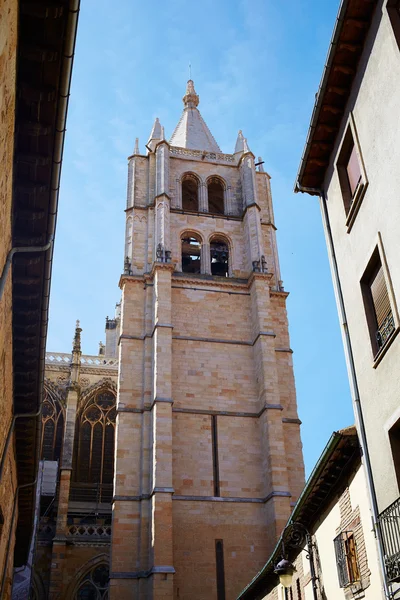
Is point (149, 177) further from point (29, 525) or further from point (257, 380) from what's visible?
point (29, 525)

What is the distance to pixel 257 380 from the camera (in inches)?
1040

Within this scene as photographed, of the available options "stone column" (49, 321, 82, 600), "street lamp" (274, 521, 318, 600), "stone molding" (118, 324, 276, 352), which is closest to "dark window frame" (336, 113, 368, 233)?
"street lamp" (274, 521, 318, 600)

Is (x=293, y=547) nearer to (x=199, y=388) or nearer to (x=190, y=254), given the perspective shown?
(x=199, y=388)

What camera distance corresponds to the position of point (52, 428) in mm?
34750

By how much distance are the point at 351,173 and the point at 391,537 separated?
5.56 metres

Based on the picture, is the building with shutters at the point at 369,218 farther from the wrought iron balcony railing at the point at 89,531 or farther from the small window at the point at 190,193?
the wrought iron balcony railing at the point at 89,531

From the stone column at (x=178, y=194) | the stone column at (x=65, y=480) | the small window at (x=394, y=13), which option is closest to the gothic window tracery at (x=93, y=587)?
the stone column at (x=65, y=480)

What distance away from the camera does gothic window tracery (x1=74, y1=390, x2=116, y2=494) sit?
33.2m

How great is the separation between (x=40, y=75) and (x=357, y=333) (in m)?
5.74

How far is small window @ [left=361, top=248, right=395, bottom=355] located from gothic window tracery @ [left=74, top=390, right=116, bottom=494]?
1016 inches

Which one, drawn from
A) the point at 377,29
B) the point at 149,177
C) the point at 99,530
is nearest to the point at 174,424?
the point at 99,530

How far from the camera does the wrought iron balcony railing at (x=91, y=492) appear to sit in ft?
107

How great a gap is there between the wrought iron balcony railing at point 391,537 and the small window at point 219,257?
22.6m

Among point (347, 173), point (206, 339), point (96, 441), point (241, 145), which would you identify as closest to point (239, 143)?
point (241, 145)
